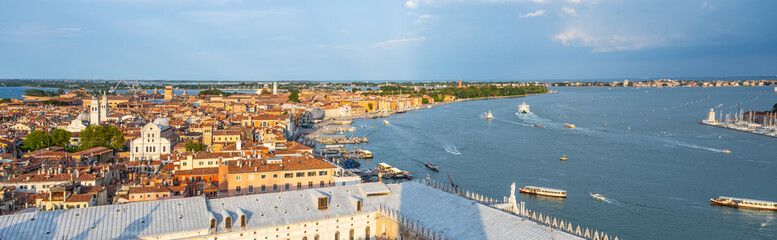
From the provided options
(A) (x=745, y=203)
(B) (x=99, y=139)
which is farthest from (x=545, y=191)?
(B) (x=99, y=139)

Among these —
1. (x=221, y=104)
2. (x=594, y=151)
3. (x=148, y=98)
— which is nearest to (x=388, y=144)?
(x=594, y=151)

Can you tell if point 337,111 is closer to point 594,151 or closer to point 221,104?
point 221,104

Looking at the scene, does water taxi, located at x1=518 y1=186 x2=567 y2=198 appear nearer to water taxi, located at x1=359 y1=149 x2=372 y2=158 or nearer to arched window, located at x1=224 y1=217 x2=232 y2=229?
water taxi, located at x1=359 y1=149 x2=372 y2=158

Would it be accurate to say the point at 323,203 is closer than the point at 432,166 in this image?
Yes

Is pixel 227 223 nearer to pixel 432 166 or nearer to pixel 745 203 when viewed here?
pixel 432 166

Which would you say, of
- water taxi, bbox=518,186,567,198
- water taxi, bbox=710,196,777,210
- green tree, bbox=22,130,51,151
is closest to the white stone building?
green tree, bbox=22,130,51,151

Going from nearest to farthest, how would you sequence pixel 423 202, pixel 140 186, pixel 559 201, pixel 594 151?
pixel 423 202, pixel 140 186, pixel 559 201, pixel 594 151

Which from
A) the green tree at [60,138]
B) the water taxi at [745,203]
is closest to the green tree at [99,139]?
the green tree at [60,138]
